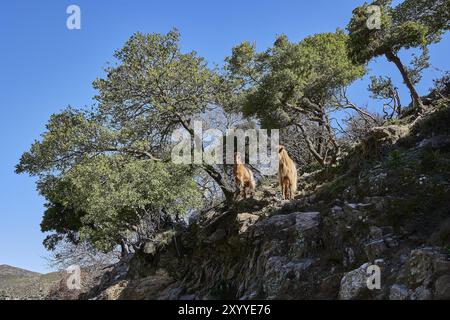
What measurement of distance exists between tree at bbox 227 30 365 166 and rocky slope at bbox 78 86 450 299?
138 inches

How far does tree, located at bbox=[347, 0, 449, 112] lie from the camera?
17.1 m

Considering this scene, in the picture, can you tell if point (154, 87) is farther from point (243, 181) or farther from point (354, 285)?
point (354, 285)

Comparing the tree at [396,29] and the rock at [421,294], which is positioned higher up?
the tree at [396,29]

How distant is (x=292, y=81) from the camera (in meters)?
20.0

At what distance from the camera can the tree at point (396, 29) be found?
17062 mm

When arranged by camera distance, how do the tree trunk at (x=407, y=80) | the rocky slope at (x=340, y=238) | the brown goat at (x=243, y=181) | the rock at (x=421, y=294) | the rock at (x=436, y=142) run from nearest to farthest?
the rock at (x=421, y=294) < the rocky slope at (x=340, y=238) < the rock at (x=436, y=142) < the tree trunk at (x=407, y=80) < the brown goat at (x=243, y=181)

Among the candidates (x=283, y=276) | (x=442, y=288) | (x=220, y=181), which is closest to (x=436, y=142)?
A: (x=283, y=276)

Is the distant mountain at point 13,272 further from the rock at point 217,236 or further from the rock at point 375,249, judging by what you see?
the rock at point 375,249

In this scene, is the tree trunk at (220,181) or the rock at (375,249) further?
the tree trunk at (220,181)

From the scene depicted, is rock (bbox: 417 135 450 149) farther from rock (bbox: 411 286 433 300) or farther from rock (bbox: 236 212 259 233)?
rock (bbox: 411 286 433 300)

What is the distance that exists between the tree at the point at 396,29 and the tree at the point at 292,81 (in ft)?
4.19

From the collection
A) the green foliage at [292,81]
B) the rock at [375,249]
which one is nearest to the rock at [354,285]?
the rock at [375,249]

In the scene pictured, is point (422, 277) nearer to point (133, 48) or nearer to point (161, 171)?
point (161, 171)
